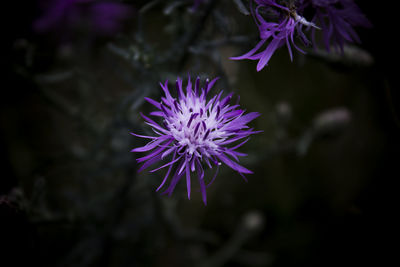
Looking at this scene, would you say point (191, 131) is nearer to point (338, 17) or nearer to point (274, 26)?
point (274, 26)

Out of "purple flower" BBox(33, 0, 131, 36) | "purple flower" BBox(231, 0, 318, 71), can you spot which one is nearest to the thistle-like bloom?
"purple flower" BBox(231, 0, 318, 71)

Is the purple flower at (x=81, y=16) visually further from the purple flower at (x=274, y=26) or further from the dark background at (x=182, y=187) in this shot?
the purple flower at (x=274, y=26)

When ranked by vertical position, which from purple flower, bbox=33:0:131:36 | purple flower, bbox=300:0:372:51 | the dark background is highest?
purple flower, bbox=33:0:131:36

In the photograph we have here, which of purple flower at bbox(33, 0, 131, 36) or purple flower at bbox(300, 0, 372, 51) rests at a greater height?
purple flower at bbox(33, 0, 131, 36)

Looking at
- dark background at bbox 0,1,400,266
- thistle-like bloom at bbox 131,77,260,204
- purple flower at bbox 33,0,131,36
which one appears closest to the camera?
thistle-like bloom at bbox 131,77,260,204

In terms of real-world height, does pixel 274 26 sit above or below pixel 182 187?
above

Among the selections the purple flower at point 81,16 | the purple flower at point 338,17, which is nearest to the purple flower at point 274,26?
the purple flower at point 338,17

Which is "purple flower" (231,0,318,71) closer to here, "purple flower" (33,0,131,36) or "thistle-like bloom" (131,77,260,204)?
"thistle-like bloom" (131,77,260,204)

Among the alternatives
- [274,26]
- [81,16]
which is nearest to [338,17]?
[274,26]
